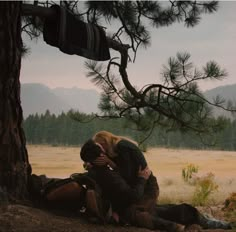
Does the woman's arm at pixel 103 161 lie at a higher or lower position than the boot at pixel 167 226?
higher

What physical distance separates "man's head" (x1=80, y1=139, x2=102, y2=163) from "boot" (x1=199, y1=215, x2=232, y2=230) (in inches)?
25.1

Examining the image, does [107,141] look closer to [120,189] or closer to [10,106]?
[120,189]

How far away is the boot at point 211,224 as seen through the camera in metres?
2.16

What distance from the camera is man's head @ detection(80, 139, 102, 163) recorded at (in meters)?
1.97

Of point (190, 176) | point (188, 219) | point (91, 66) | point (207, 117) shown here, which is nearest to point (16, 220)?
point (188, 219)

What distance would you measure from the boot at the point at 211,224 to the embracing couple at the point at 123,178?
166 millimetres

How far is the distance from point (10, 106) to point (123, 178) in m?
0.59

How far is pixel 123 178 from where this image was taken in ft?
6.45

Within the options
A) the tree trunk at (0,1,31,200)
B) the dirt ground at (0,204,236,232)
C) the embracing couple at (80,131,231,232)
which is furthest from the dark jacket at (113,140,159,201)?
the tree trunk at (0,1,31,200)

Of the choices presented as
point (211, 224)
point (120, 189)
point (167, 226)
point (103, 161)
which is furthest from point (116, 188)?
point (211, 224)

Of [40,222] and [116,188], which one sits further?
[116,188]

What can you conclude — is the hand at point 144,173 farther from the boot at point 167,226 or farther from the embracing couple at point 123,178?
the boot at point 167,226

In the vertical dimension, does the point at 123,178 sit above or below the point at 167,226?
above

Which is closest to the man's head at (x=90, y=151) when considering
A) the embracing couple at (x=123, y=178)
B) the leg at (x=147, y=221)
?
the embracing couple at (x=123, y=178)
